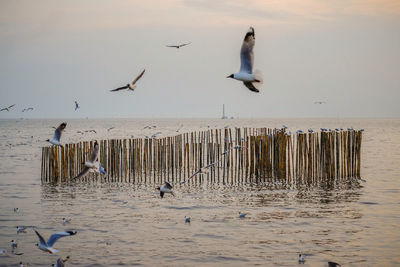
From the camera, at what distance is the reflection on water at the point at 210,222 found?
1242cm

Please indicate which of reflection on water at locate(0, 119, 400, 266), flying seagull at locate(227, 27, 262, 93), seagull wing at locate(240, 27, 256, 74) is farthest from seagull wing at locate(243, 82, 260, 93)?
reflection on water at locate(0, 119, 400, 266)

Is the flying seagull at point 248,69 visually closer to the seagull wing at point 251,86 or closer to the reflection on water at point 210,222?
the seagull wing at point 251,86

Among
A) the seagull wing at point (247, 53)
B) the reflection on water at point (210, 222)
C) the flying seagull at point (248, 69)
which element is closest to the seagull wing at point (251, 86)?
the flying seagull at point (248, 69)

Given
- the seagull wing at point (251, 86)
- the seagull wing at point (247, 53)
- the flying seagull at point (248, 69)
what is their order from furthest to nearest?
the seagull wing at point (251, 86) → the flying seagull at point (248, 69) → the seagull wing at point (247, 53)

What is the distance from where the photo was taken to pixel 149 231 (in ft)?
48.5

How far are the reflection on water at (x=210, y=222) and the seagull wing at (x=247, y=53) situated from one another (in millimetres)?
4353

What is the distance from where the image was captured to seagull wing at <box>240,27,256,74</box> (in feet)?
31.9

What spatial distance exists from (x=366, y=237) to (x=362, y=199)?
6083 mm

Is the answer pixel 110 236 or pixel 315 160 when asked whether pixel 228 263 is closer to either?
pixel 110 236

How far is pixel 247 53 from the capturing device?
9883 mm

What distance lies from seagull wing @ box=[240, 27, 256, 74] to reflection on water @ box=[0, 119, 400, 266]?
4353mm

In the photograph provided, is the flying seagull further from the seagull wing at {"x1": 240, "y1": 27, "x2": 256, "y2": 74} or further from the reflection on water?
the reflection on water

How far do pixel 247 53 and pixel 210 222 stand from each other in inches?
285

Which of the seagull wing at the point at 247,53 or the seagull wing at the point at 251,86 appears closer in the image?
the seagull wing at the point at 247,53
